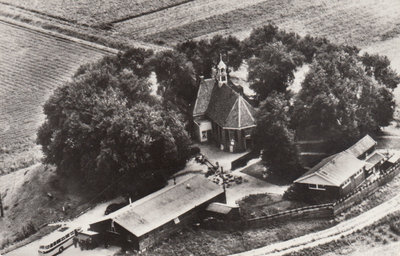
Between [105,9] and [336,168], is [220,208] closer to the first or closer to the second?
[336,168]

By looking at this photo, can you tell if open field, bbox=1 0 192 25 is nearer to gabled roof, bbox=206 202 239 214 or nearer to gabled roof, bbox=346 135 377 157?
gabled roof, bbox=346 135 377 157

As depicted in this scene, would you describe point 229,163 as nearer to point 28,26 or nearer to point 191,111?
point 191,111

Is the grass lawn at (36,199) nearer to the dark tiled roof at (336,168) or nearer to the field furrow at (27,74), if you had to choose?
the field furrow at (27,74)

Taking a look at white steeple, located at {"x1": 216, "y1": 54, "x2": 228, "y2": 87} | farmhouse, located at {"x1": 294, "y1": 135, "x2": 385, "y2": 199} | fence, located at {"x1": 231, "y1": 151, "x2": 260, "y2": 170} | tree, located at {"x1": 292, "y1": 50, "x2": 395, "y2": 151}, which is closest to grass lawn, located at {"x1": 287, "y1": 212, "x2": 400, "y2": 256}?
farmhouse, located at {"x1": 294, "y1": 135, "x2": 385, "y2": 199}

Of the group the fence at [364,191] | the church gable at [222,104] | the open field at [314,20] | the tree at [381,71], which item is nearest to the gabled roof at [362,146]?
the fence at [364,191]

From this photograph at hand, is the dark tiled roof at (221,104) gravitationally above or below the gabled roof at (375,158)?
above

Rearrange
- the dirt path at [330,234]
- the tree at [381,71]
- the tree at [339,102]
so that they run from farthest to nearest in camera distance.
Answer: the tree at [381,71] → the tree at [339,102] → the dirt path at [330,234]
